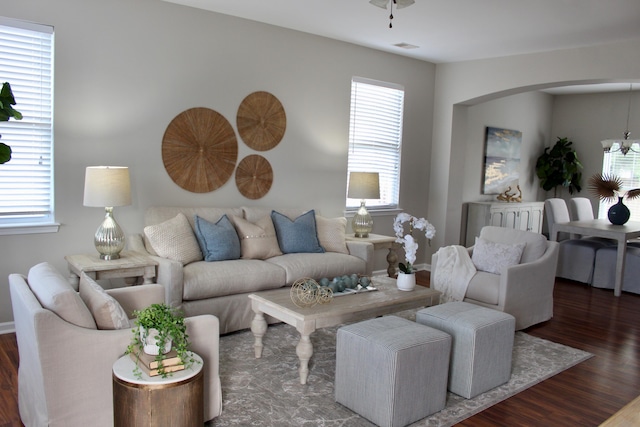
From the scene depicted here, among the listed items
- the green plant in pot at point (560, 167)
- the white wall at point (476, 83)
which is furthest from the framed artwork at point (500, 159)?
the white wall at point (476, 83)

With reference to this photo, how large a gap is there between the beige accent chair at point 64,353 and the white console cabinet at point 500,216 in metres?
5.28

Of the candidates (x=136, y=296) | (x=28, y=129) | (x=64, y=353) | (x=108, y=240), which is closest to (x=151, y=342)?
(x=64, y=353)

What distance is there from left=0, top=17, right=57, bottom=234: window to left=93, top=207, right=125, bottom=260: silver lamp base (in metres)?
Answer: 0.48

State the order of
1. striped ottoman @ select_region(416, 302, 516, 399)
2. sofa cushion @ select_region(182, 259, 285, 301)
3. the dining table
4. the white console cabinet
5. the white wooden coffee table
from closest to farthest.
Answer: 1. striped ottoman @ select_region(416, 302, 516, 399)
2. the white wooden coffee table
3. sofa cushion @ select_region(182, 259, 285, 301)
4. the dining table
5. the white console cabinet

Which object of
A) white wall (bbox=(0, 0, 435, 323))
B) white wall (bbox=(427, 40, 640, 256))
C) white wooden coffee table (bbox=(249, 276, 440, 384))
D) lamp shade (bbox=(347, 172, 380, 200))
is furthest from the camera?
lamp shade (bbox=(347, 172, 380, 200))

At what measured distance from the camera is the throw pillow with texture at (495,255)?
4504 millimetres

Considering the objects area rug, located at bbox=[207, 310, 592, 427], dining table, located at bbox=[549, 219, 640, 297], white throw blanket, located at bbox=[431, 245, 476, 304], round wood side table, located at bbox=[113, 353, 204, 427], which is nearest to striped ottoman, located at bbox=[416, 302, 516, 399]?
area rug, located at bbox=[207, 310, 592, 427]

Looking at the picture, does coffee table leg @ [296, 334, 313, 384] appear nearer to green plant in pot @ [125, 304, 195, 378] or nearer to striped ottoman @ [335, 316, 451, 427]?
striped ottoman @ [335, 316, 451, 427]

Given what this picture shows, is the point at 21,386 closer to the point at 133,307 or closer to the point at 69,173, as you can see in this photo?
the point at 133,307

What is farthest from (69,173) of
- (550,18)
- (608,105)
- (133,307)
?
(608,105)

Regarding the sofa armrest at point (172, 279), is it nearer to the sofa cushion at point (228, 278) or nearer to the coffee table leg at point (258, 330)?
the sofa cushion at point (228, 278)

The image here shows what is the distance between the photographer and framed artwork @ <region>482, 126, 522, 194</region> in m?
7.73

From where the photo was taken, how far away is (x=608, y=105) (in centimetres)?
842

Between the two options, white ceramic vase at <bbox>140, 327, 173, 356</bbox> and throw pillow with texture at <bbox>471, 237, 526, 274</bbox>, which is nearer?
white ceramic vase at <bbox>140, 327, 173, 356</bbox>
